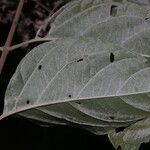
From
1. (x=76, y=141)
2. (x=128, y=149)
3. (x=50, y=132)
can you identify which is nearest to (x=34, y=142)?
(x=50, y=132)

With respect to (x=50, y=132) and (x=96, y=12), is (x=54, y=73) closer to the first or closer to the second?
(x=96, y=12)

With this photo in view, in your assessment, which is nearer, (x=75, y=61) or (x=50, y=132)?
(x=75, y=61)

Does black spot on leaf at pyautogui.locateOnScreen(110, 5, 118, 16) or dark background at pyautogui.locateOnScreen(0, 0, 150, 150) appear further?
dark background at pyautogui.locateOnScreen(0, 0, 150, 150)

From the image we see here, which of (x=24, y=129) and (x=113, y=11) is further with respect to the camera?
(x=24, y=129)

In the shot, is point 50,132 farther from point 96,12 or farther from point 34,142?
point 96,12

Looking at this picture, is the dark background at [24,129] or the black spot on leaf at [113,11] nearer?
the black spot on leaf at [113,11]

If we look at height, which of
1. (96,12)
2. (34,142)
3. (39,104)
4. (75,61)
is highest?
(96,12)

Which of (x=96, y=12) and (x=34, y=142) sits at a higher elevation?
(x=96, y=12)

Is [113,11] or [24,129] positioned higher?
[113,11]

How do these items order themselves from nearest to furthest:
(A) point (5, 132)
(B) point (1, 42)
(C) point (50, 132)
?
1. (C) point (50, 132)
2. (A) point (5, 132)
3. (B) point (1, 42)

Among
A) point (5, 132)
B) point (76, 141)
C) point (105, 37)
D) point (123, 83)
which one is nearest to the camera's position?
point (123, 83)
